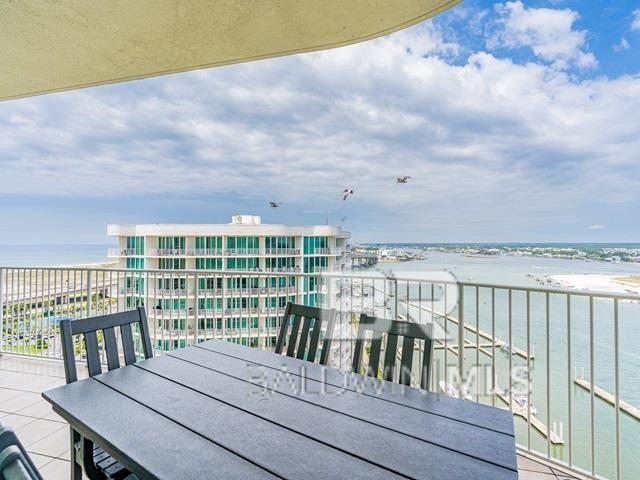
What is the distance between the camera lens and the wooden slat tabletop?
95 centimetres

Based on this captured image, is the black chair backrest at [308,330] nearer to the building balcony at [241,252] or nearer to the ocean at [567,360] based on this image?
the ocean at [567,360]

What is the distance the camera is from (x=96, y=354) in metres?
1.74

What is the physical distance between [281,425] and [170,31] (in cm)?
263

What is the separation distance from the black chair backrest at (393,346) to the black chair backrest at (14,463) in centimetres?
134

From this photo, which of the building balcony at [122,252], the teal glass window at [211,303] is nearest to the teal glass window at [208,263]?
the building balcony at [122,252]

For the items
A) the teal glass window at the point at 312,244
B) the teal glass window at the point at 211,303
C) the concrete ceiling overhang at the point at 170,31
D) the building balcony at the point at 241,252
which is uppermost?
the concrete ceiling overhang at the point at 170,31

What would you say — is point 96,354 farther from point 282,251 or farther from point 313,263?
point 313,263

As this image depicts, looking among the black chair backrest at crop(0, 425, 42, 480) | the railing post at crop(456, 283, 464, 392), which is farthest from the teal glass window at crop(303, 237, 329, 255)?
the black chair backrest at crop(0, 425, 42, 480)

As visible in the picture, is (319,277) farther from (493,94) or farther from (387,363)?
(493,94)

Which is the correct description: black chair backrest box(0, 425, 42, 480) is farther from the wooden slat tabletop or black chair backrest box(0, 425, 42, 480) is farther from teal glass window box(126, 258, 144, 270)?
teal glass window box(126, 258, 144, 270)

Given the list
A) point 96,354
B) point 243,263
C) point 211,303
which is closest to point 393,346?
point 96,354

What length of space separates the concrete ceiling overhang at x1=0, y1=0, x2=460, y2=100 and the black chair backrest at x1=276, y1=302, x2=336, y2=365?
6.28ft

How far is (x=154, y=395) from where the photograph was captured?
1.40 metres

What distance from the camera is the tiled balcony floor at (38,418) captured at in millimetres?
2148
